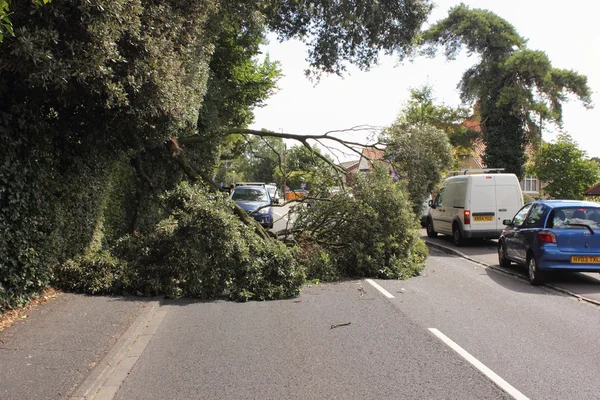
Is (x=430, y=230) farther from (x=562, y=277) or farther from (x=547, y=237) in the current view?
(x=547, y=237)

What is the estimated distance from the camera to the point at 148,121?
8.96 metres

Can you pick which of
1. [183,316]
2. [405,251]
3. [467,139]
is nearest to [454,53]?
[467,139]

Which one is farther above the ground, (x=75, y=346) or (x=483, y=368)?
(x=483, y=368)

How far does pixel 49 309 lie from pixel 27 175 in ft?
5.98

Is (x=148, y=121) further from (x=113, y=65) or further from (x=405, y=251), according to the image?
(x=405, y=251)

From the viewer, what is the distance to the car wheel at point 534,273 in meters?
10.1

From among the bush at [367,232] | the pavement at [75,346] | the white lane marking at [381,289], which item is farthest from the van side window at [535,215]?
the pavement at [75,346]

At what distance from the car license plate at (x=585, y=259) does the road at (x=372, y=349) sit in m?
0.88

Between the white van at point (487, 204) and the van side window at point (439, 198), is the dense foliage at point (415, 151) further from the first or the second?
the van side window at point (439, 198)

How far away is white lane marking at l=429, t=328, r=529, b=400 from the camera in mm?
4559

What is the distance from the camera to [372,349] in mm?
5875

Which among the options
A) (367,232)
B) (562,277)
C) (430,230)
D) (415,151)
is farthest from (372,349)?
(430,230)

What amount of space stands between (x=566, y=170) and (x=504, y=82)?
30.9 ft

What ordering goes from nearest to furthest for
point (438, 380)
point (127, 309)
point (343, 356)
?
point (438, 380), point (343, 356), point (127, 309)
